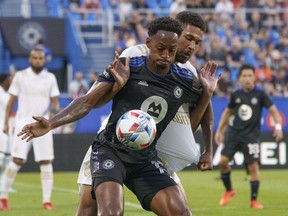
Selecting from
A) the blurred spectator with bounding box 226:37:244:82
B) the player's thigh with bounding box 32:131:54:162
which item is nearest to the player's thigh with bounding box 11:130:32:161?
the player's thigh with bounding box 32:131:54:162

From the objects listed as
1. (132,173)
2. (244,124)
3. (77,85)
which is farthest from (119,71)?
(77,85)

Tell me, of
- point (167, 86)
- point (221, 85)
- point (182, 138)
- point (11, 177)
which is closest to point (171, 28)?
point (167, 86)

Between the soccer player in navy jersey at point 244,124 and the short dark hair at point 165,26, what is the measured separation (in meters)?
6.87

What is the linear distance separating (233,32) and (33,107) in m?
17.7

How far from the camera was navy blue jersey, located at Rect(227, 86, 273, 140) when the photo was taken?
606 inches

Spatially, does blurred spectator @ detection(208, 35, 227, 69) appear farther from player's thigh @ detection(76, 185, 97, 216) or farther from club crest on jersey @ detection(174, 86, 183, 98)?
player's thigh @ detection(76, 185, 97, 216)

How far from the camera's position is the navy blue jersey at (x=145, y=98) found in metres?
8.30

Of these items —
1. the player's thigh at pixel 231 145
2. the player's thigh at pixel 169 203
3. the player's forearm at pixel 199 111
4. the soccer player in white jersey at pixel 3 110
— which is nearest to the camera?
the player's thigh at pixel 169 203

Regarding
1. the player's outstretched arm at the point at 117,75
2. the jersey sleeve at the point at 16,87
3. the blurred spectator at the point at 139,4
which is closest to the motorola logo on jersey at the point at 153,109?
the player's outstretched arm at the point at 117,75

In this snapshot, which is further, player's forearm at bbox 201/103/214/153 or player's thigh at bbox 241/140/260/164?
player's thigh at bbox 241/140/260/164

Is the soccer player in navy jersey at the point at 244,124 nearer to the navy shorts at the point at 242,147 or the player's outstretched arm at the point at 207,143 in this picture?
the navy shorts at the point at 242,147

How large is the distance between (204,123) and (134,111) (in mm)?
1211

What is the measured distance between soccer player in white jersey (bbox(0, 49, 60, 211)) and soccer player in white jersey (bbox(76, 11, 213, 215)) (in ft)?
18.1

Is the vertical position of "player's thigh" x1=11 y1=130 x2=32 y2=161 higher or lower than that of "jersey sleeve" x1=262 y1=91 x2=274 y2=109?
lower
